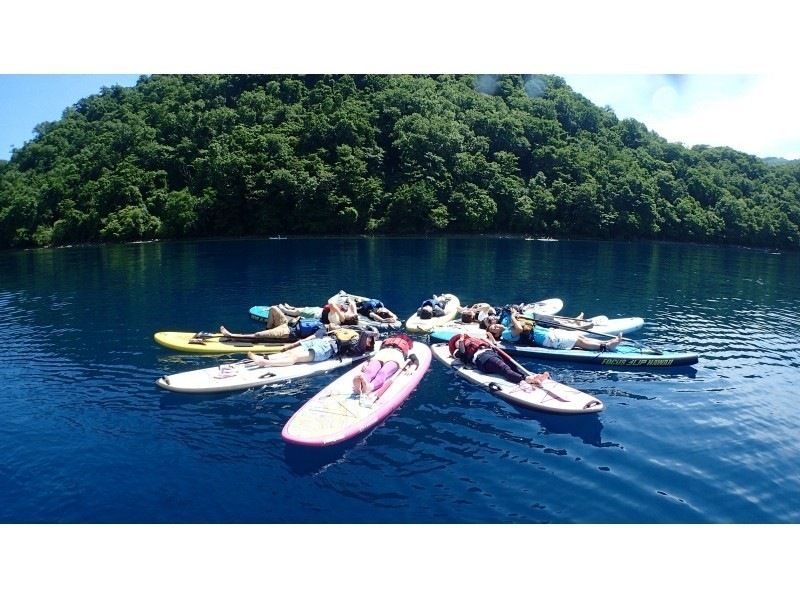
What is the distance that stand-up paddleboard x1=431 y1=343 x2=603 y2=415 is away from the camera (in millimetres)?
15500

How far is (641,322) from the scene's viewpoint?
2580cm

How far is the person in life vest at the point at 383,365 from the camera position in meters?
15.6

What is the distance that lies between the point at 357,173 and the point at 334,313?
60383 millimetres

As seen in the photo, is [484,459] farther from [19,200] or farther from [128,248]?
[19,200]

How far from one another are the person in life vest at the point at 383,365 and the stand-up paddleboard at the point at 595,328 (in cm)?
361

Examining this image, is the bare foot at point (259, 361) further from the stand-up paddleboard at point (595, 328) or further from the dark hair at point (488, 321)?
the dark hair at point (488, 321)

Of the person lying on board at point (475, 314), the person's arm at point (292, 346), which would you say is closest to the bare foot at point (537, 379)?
the person lying on board at point (475, 314)

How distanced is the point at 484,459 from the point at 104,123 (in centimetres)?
10113

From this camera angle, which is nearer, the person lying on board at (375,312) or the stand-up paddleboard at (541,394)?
the stand-up paddleboard at (541,394)

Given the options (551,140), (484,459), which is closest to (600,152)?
(551,140)

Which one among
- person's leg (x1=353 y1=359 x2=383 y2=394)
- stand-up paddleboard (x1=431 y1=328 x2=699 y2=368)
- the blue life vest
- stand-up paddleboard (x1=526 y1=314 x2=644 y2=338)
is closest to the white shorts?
stand-up paddleboard (x1=431 y1=328 x2=699 y2=368)

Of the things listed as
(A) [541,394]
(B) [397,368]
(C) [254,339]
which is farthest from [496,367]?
(C) [254,339]

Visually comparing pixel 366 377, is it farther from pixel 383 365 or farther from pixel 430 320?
pixel 430 320

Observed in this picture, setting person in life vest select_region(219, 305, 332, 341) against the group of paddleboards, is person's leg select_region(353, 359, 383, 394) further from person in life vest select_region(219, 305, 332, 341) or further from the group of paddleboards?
person in life vest select_region(219, 305, 332, 341)
